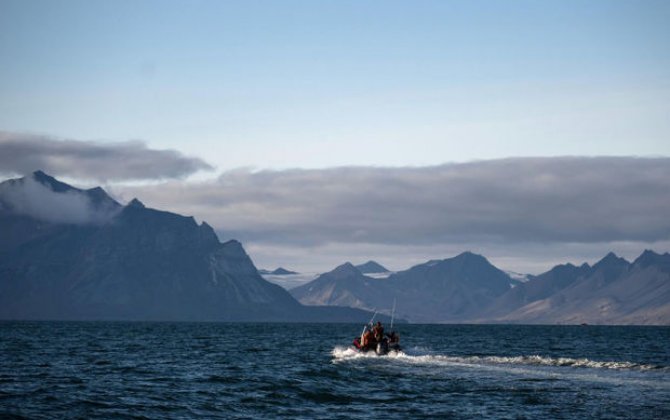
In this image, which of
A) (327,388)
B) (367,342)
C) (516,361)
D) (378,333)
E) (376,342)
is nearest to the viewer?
(327,388)

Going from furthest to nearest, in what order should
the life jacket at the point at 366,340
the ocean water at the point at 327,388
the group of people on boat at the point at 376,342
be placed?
the life jacket at the point at 366,340, the group of people on boat at the point at 376,342, the ocean water at the point at 327,388

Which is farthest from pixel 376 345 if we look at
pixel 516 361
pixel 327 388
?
pixel 327 388

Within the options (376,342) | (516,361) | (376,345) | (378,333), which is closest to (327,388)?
(516,361)

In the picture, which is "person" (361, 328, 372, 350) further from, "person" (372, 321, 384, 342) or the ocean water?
the ocean water

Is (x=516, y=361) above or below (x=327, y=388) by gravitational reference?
above

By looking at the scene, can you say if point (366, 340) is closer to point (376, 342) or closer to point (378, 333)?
point (376, 342)

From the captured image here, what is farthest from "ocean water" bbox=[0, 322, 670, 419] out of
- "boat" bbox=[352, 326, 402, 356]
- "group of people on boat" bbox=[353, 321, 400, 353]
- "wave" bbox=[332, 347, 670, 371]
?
"group of people on boat" bbox=[353, 321, 400, 353]

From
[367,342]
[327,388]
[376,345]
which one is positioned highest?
[367,342]

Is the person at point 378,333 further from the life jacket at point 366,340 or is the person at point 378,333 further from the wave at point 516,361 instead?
the wave at point 516,361

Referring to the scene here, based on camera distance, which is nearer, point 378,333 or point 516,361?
point 516,361

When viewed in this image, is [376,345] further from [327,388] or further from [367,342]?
[327,388]

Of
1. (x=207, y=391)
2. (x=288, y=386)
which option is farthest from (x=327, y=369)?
(x=207, y=391)

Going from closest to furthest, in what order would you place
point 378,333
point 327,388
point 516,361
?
point 327,388
point 516,361
point 378,333

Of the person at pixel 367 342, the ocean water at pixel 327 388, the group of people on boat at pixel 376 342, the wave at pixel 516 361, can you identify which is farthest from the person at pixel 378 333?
the ocean water at pixel 327 388
